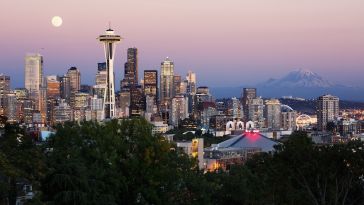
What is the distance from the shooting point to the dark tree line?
19203 mm

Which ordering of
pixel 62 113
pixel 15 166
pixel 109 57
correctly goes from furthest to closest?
pixel 62 113 < pixel 109 57 < pixel 15 166

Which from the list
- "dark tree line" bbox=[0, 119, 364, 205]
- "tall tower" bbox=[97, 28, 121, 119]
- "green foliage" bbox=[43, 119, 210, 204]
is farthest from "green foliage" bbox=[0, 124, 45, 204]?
"tall tower" bbox=[97, 28, 121, 119]

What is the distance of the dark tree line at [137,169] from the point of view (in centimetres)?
1920

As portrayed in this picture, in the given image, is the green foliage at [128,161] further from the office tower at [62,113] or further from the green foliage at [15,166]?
the office tower at [62,113]

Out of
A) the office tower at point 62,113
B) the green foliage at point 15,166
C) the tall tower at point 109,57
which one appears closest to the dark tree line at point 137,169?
the green foliage at point 15,166

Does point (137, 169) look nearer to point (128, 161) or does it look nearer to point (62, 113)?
point (128, 161)

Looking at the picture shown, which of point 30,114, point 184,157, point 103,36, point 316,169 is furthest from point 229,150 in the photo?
point 30,114

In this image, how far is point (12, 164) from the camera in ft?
57.2

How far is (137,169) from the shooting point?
935 inches

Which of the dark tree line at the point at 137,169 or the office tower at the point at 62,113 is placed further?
the office tower at the point at 62,113

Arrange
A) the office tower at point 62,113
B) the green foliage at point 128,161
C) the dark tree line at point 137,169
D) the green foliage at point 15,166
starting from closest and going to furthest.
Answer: the green foliage at point 15,166
the dark tree line at point 137,169
the green foliage at point 128,161
the office tower at point 62,113

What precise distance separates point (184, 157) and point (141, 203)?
364cm

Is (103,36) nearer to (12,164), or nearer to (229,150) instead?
(229,150)

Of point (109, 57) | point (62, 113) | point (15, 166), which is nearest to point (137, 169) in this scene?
point (15, 166)
